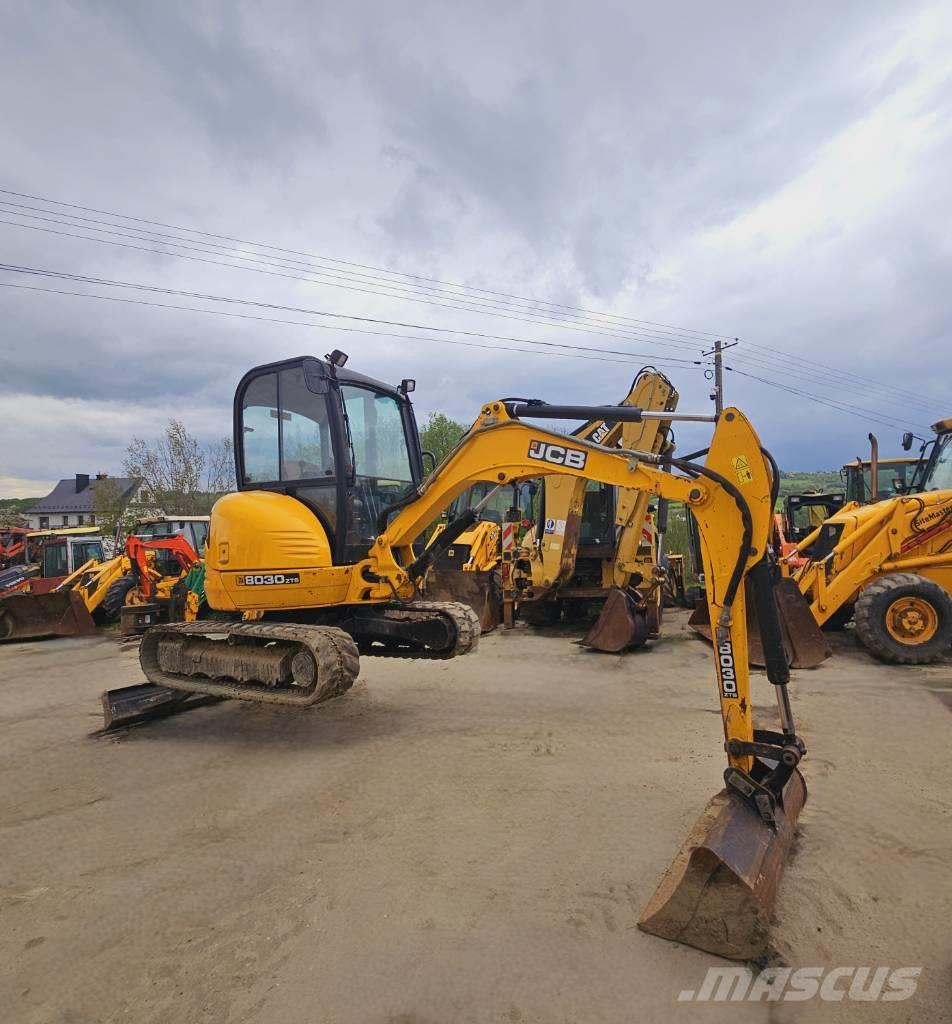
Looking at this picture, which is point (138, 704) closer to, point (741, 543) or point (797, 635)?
point (741, 543)

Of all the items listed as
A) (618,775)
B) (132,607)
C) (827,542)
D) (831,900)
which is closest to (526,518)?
(827,542)

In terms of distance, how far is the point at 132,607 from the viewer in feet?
34.2

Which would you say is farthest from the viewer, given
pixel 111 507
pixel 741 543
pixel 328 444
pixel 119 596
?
pixel 111 507

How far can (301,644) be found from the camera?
15.7 feet

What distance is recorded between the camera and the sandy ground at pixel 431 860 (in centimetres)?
230

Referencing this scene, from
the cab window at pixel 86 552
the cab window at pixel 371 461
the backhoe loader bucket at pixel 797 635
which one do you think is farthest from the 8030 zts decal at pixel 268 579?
the cab window at pixel 86 552

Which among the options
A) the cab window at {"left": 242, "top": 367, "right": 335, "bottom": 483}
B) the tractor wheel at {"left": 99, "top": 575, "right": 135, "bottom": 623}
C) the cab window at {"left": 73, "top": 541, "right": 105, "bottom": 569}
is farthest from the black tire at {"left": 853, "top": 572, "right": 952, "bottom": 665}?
the cab window at {"left": 73, "top": 541, "right": 105, "bottom": 569}

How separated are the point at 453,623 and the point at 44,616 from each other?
30.2 ft

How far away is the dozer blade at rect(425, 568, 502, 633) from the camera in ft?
33.0

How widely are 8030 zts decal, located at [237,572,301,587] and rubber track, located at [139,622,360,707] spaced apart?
0.32m

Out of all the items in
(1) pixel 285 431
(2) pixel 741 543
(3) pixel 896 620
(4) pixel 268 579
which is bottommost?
(3) pixel 896 620

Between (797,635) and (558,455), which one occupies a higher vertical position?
(558,455)

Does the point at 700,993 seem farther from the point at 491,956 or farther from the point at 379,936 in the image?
the point at 379,936

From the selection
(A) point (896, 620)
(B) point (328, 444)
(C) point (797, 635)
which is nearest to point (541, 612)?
(C) point (797, 635)
